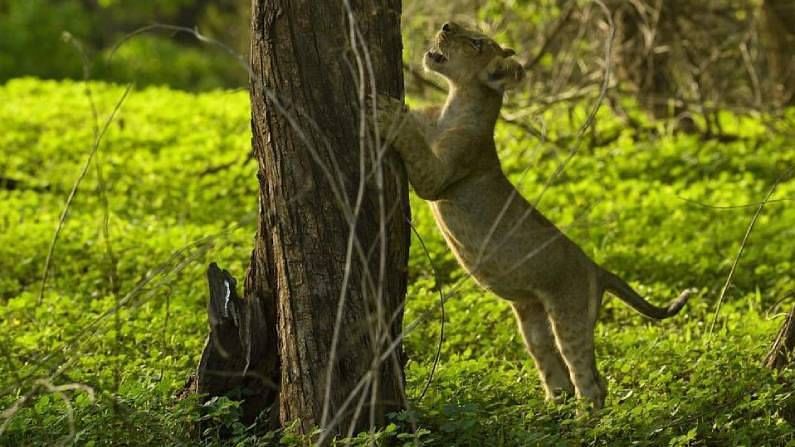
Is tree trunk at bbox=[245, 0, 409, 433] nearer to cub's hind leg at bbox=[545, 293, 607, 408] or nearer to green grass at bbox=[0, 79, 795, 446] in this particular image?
green grass at bbox=[0, 79, 795, 446]

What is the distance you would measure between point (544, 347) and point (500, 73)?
4.29 ft

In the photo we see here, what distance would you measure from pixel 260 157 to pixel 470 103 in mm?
1139

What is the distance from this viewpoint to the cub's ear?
6043mm

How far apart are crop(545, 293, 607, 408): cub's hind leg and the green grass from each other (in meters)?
0.12

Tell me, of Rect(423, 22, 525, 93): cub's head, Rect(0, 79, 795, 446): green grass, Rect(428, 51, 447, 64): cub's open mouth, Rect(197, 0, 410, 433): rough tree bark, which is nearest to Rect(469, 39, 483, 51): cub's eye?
Rect(423, 22, 525, 93): cub's head

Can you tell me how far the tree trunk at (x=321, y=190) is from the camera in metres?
5.14

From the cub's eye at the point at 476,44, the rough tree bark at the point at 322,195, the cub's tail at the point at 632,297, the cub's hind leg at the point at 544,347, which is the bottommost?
the cub's hind leg at the point at 544,347

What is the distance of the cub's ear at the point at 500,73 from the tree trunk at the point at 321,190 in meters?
0.81

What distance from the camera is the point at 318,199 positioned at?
5.16 metres

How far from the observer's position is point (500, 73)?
19.9ft

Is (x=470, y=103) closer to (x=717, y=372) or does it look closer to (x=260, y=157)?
(x=260, y=157)

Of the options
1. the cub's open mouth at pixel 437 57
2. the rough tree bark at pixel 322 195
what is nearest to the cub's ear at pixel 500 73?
the cub's open mouth at pixel 437 57

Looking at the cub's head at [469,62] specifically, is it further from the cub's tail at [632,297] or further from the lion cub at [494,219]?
the cub's tail at [632,297]

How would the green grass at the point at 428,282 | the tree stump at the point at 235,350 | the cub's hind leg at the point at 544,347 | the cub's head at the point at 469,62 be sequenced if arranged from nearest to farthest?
the green grass at the point at 428,282
the tree stump at the point at 235,350
the cub's head at the point at 469,62
the cub's hind leg at the point at 544,347
